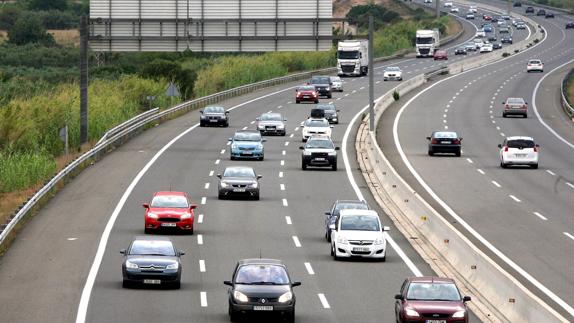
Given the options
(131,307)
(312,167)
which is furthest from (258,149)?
(131,307)

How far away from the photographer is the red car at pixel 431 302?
26172mm

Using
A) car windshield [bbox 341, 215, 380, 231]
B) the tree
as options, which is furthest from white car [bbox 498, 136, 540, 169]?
the tree

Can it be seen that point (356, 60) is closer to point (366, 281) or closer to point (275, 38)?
point (275, 38)

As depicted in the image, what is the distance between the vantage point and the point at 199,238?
142 ft

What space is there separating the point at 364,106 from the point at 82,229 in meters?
58.9

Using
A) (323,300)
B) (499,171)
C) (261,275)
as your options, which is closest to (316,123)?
(499,171)

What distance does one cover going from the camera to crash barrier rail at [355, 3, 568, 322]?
1083 inches

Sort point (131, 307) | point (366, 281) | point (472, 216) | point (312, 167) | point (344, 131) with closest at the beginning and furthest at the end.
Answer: point (131, 307), point (366, 281), point (472, 216), point (312, 167), point (344, 131)

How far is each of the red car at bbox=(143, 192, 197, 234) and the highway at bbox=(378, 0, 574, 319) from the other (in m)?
9.88

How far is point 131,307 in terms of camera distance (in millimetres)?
30172

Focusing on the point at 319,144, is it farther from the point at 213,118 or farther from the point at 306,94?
the point at 306,94

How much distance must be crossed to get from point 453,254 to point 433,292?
1094 cm

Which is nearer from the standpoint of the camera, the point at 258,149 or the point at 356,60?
the point at 258,149

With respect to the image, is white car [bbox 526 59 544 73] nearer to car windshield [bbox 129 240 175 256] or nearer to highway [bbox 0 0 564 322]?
highway [bbox 0 0 564 322]
